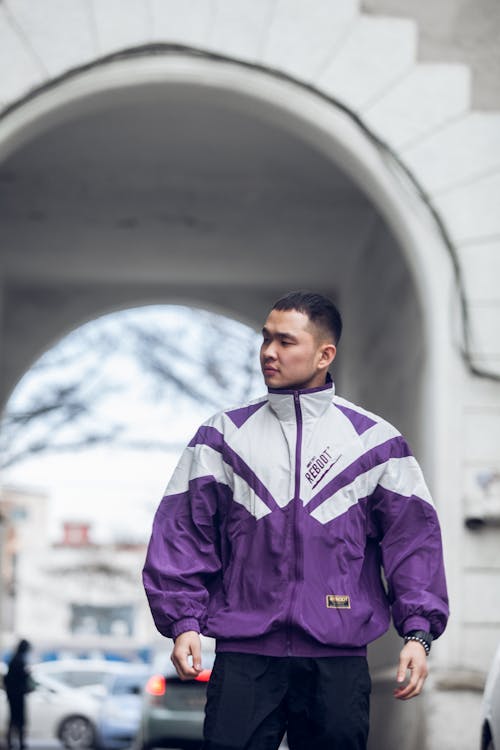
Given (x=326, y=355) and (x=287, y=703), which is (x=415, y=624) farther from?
(x=326, y=355)

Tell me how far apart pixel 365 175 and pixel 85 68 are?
1.64 metres

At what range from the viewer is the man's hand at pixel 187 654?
341cm

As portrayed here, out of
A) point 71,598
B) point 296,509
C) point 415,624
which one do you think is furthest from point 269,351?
point 71,598

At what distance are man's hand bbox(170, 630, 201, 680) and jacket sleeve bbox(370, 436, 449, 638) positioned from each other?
0.52 meters

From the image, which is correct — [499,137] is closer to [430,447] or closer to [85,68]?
[430,447]

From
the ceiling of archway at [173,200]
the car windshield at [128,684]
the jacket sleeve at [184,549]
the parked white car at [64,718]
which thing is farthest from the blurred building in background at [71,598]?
the jacket sleeve at [184,549]

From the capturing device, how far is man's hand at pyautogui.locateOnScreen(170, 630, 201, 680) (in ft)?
11.2

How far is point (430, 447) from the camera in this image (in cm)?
746

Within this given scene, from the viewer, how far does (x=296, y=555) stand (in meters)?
3.48

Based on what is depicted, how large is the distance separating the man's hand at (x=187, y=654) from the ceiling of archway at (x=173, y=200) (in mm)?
4802

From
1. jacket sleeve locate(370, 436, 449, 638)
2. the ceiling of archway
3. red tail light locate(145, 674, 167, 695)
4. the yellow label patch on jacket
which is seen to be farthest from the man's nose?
red tail light locate(145, 674, 167, 695)

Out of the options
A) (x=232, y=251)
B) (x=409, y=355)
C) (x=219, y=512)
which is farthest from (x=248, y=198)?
(x=219, y=512)

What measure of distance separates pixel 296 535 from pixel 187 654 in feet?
1.31

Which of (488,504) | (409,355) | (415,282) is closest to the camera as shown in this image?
(488,504)
